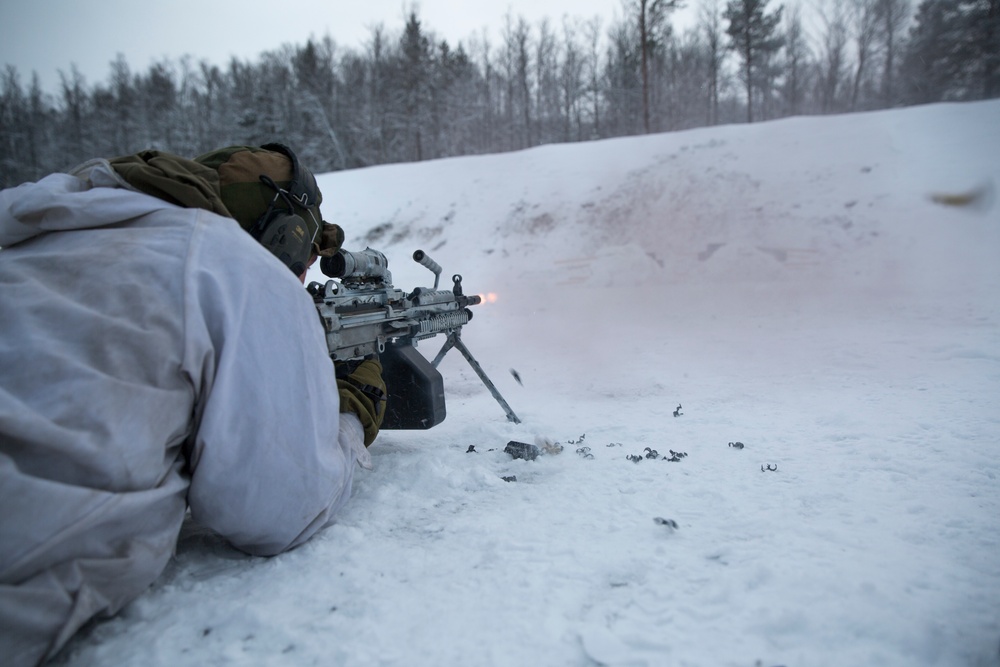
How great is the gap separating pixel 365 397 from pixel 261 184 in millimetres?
1013

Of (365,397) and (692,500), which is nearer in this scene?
(692,500)

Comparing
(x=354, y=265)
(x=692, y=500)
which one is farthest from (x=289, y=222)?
(x=692, y=500)

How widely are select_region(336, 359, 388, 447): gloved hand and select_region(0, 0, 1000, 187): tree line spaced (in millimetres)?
27663

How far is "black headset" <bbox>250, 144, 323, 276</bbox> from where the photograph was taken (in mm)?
2139

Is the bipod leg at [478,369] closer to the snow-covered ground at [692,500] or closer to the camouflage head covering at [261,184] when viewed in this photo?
the snow-covered ground at [692,500]

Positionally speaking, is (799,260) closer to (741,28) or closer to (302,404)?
(302,404)

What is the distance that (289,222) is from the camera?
2158 mm

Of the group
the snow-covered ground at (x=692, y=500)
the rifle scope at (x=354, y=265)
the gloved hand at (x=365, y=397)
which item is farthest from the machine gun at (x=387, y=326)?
the snow-covered ground at (x=692, y=500)

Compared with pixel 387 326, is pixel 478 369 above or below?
below

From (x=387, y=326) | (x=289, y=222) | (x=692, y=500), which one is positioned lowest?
(x=692, y=500)

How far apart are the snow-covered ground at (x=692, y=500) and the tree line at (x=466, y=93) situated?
2245cm

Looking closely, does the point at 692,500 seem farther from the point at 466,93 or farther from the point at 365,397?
the point at 466,93

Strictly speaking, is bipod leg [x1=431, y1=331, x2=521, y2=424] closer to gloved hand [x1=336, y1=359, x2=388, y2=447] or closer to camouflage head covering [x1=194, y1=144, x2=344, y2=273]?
gloved hand [x1=336, y1=359, x2=388, y2=447]

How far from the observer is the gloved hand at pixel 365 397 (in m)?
2.37
